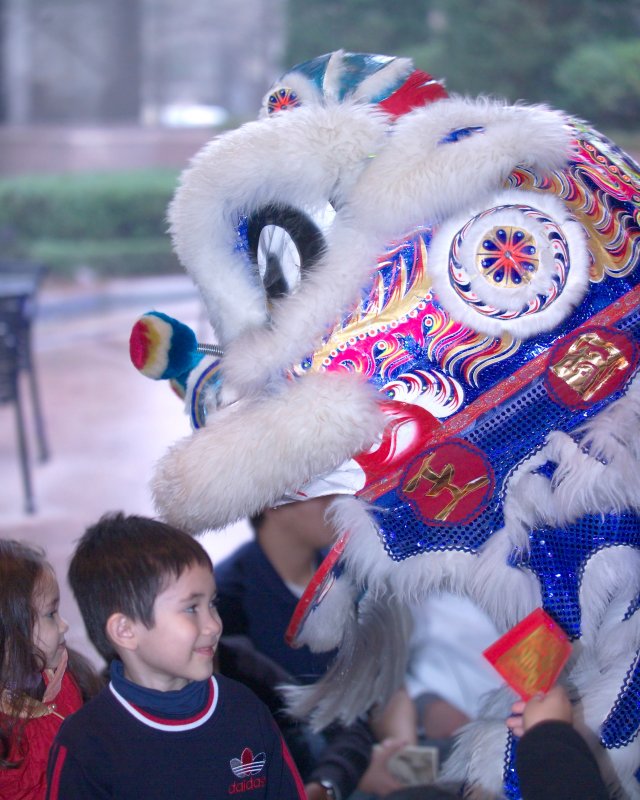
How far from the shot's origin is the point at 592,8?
298 centimetres

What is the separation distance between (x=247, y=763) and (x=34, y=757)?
0.24m

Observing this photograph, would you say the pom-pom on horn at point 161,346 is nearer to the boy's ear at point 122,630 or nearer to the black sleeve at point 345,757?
the boy's ear at point 122,630

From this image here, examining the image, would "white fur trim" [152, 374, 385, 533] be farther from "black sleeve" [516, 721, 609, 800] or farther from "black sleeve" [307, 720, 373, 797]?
"black sleeve" [307, 720, 373, 797]

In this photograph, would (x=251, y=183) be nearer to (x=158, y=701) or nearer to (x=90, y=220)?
(x=158, y=701)

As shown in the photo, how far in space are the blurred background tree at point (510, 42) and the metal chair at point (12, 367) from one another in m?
1.16

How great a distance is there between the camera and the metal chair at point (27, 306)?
294cm

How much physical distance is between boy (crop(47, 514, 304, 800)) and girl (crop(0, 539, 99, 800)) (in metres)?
0.06

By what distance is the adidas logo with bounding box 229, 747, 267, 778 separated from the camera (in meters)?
0.98

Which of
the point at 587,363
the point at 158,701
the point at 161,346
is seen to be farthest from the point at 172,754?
the point at 587,363

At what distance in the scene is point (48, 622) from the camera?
108 centimetres

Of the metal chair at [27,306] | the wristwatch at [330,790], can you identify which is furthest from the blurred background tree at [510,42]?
the wristwatch at [330,790]

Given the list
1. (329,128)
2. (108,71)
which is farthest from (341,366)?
(108,71)

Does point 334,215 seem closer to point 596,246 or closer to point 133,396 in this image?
point 596,246

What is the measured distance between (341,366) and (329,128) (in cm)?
25
